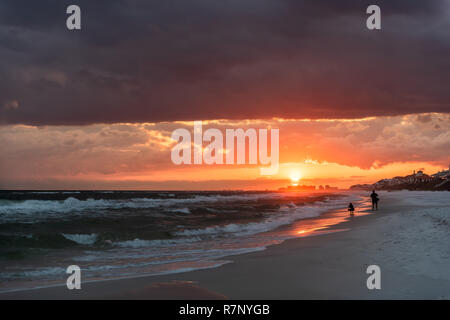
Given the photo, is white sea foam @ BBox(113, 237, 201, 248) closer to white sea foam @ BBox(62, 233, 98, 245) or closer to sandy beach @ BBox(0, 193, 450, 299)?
white sea foam @ BBox(62, 233, 98, 245)

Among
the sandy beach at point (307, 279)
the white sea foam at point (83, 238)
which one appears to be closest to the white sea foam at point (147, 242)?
the white sea foam at point (83, 238)

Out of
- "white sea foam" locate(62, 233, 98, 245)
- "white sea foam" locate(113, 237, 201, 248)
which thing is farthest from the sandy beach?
"white sea foam" locate(62, 233, 98, 245)

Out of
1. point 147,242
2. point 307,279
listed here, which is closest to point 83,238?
point 147,242

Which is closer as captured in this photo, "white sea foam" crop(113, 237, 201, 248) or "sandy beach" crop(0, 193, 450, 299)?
"sandy beach" crop(0, 193, 450, 299)

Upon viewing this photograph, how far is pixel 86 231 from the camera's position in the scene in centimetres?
2397

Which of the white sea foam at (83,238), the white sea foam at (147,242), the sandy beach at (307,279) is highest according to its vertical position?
the sandy beach at (307,279)

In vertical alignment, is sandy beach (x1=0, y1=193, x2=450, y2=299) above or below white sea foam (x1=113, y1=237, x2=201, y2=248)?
above

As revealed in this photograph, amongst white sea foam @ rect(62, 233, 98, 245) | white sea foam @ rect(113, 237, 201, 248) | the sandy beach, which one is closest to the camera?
the sandy beach

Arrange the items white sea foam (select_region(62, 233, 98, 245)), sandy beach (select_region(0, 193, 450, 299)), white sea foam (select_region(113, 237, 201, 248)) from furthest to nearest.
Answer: white sea foam (select_region(62, 233, 98, 245)) → white sea foam (select_region(113, 237, 201, 248)) → sandy beach (select_region(0, 193, 450, 299))

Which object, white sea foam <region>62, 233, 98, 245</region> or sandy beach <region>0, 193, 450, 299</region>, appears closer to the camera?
sandy beach <region>0, 193, 450, 299</region>

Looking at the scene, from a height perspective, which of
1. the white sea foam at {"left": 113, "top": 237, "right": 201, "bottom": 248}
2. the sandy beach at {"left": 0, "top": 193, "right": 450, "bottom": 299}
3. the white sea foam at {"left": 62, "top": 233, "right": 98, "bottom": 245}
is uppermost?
the sandy beach at {"left": 0, "top": 193, "right": 450, "bottom": 299}

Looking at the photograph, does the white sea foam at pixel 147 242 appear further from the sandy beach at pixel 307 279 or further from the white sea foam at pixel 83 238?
the sandy beach at pixel 307 279
